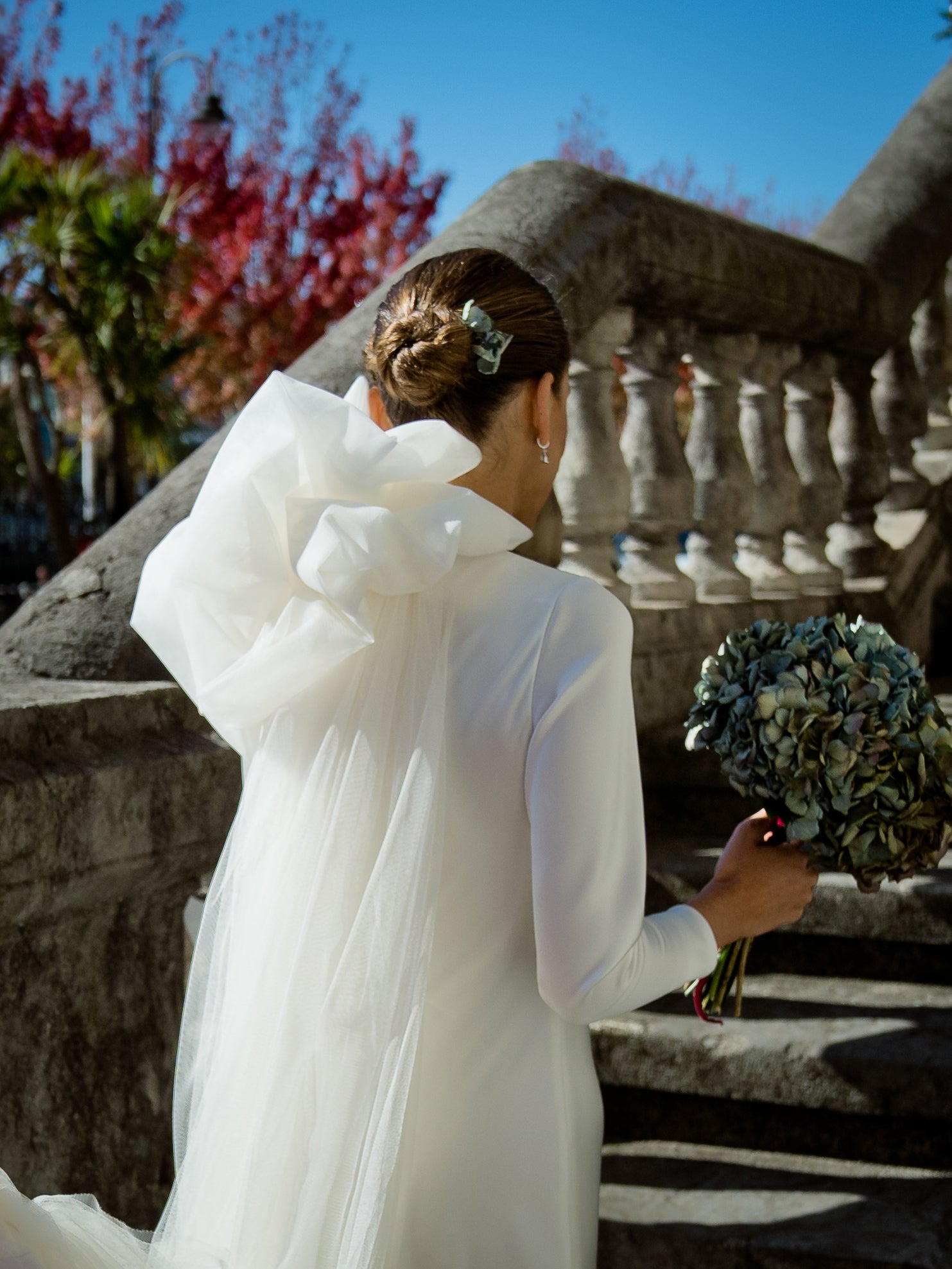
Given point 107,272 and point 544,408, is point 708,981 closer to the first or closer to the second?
point 544,408

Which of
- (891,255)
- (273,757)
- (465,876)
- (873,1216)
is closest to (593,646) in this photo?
(465,876)

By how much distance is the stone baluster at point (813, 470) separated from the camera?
4312mm

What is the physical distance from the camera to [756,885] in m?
1.86

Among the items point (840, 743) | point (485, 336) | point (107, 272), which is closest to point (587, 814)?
point (840, 743)

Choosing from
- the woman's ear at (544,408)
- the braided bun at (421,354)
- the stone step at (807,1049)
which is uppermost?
the braided bun at (421,354)

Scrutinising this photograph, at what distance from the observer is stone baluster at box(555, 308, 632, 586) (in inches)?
133

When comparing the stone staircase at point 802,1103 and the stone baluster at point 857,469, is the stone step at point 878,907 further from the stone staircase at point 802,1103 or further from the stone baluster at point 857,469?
the stone baluster at point 857,469

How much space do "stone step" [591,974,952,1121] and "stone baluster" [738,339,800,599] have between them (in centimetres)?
154

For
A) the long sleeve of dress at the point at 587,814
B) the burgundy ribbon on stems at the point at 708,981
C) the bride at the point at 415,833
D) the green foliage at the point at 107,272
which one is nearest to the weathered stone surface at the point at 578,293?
the bride at the point at 415,833

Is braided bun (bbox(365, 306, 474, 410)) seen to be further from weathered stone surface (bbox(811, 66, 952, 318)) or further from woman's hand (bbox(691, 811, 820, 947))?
weathered stone surface (bbox(811, 66, 952, 318))

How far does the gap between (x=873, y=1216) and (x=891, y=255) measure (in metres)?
3.23

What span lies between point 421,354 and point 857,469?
321 centimetres

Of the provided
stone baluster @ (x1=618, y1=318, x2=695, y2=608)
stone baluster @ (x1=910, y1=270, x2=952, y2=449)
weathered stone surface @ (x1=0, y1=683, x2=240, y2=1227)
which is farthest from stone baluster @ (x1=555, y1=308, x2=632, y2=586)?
stone baluster @ (x1=910, y1=270, x2=952, y2=449)

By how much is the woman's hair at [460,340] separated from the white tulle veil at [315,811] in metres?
0.11
